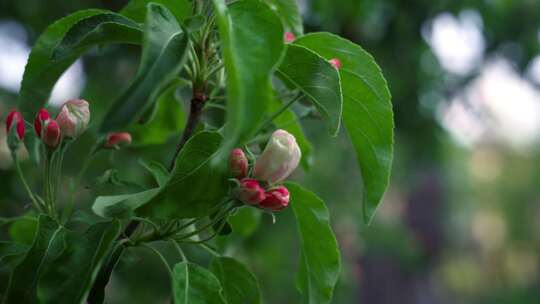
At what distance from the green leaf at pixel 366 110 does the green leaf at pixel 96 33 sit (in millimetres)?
186

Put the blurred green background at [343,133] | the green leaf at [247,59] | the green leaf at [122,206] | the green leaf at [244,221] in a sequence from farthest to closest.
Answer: the blurred green background at [343,133] → the green leaf at [244,221] → the green leaf at [122,206] → the green leaf at [247,59]

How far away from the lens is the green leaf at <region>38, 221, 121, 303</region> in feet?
2.21

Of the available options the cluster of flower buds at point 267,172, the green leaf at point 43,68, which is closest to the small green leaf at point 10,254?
the green leaf at point 43,68

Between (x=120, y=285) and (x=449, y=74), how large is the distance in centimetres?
164

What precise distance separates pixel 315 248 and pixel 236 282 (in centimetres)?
12

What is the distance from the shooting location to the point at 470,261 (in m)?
13.7

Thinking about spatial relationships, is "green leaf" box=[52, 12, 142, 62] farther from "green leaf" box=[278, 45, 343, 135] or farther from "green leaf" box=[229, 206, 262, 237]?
"green leaf" box=[229, 206, 262, 237]

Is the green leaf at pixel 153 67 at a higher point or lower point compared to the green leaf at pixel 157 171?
higher

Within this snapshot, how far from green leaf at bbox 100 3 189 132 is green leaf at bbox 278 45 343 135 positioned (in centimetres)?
12

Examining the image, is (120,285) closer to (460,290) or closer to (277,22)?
(277,22)

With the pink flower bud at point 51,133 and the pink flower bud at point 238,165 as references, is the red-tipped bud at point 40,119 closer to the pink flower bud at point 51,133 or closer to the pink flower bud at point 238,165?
the pink flower bud at point 51,133

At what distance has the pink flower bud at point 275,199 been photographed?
2.24ft

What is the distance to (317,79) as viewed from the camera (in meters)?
0.68

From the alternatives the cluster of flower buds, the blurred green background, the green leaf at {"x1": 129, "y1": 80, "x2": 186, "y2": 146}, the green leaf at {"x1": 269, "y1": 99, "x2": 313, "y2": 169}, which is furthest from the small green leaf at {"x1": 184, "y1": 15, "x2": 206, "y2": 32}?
the blurred green background
